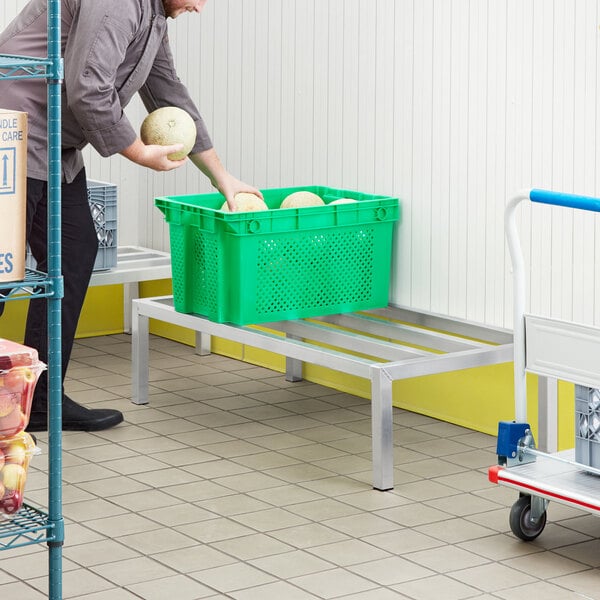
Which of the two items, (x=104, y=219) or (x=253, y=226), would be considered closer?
(x=253, y=226)

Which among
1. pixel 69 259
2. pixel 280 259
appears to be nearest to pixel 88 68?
pixel 69 259

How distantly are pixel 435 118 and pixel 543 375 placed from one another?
1.51m

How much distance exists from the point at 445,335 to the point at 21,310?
7.39ft

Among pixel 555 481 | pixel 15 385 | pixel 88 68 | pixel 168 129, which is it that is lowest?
pixel 555 481

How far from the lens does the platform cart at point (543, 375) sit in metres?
3.56

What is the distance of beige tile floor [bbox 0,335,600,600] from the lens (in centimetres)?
353

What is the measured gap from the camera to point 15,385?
290cm

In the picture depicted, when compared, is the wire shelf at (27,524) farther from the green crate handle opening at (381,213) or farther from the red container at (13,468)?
the green crate handle opening at (381,213)

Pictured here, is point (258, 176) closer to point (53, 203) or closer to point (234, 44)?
point (234, 44)

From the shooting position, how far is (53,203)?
3035mm

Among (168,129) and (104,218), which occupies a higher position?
(168,129)

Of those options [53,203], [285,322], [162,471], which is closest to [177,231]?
[285,322]

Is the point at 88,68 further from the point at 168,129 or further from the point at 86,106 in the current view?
the point at 168,129

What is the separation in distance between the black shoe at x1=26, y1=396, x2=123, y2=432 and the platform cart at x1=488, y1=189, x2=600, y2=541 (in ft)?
A: 5.73
